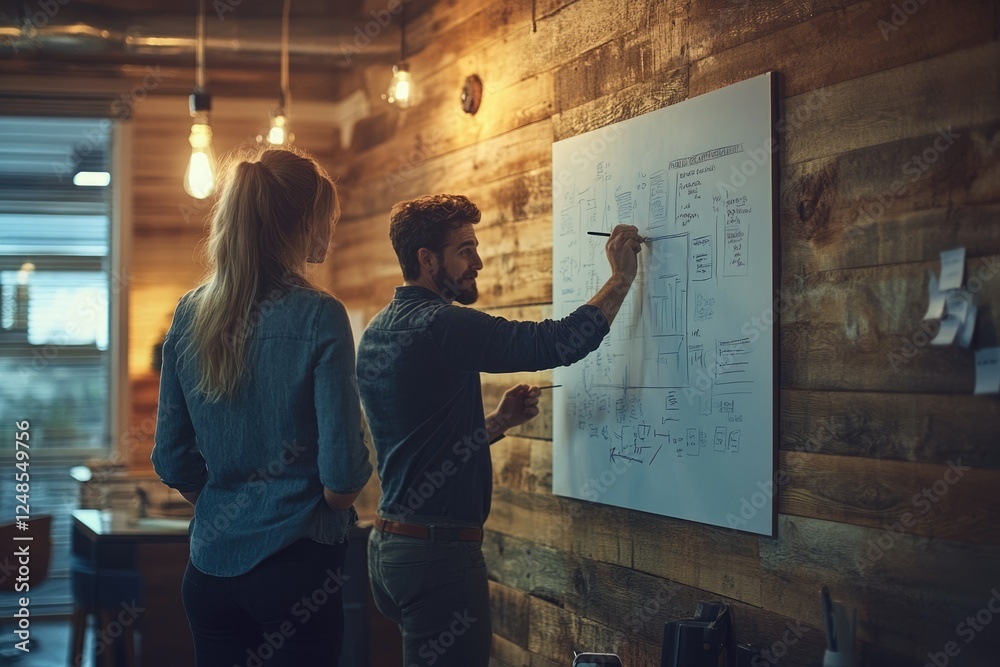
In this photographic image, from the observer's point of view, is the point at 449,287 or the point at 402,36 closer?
the point at 449,287

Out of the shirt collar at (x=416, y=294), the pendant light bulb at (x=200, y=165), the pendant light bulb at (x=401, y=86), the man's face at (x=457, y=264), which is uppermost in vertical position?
the pendant light bulb at (x=401, y=86)

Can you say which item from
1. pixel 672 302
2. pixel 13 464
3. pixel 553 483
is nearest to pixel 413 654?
pixel 553 483

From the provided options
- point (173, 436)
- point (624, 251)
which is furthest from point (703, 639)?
point (173, 436)

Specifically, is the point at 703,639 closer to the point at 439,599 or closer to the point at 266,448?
the point at 439,599

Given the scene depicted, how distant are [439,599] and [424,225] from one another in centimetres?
92

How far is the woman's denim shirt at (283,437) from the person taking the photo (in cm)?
184

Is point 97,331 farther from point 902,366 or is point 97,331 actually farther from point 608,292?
point 902,366

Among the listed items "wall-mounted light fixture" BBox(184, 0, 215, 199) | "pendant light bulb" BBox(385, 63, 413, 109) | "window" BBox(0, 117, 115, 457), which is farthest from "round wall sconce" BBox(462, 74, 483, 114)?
"window" BBox(0, 117, 115, 457)

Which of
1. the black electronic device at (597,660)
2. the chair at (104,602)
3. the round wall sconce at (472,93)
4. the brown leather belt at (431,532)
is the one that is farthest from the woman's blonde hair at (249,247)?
the chair at (104,602)

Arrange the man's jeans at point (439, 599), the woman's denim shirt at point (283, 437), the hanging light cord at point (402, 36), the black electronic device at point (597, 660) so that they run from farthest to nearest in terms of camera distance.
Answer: the hanging light cord at point (402, 36), the black electronic device at point (597, 660), the man's jeans at point (439, 599), the woman's denim shirt at point (283, 437)

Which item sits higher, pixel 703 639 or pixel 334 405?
pixel 334 405

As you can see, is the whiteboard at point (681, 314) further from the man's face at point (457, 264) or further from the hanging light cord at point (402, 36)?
the hanging light cord at point (402, 36)

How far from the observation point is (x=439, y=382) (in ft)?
7.95

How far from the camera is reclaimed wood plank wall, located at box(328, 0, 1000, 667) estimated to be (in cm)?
180
